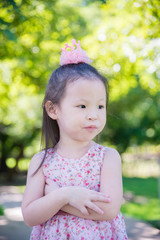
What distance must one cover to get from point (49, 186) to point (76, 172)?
183 mm

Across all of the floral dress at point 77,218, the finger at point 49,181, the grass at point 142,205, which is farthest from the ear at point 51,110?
the grass at point 142,205

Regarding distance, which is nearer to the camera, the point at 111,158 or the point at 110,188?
the point at 110,188

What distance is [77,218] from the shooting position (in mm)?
1863

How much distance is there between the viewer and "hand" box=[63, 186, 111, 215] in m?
1.72

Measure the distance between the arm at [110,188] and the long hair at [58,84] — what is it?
399mm

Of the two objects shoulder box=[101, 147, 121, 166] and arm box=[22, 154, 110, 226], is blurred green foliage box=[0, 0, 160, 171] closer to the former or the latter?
shoulder box=[101, 147, 121, 166]

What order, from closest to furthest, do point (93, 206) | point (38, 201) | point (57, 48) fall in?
point (93, 206) → point (38, 201) → point (57, 48)

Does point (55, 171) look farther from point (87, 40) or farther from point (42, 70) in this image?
point (42, 70)

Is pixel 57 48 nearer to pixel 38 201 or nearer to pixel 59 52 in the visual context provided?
pixel 59 52

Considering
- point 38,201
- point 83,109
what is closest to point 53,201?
point 38,201

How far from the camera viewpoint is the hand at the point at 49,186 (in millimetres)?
1873

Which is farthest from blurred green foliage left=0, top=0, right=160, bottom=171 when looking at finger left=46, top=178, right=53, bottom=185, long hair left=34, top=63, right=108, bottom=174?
finger left=46, top=178, right=53, bottom=185

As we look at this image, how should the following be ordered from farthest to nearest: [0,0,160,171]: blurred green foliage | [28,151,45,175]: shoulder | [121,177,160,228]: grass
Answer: [121,177,160,228]: grass < [0,0,160,171]: blurred green foliage < [28,151,45,175]: shoulder

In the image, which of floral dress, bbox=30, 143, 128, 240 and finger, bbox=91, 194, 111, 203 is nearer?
finger, bbox=91, 194, 111, 203
